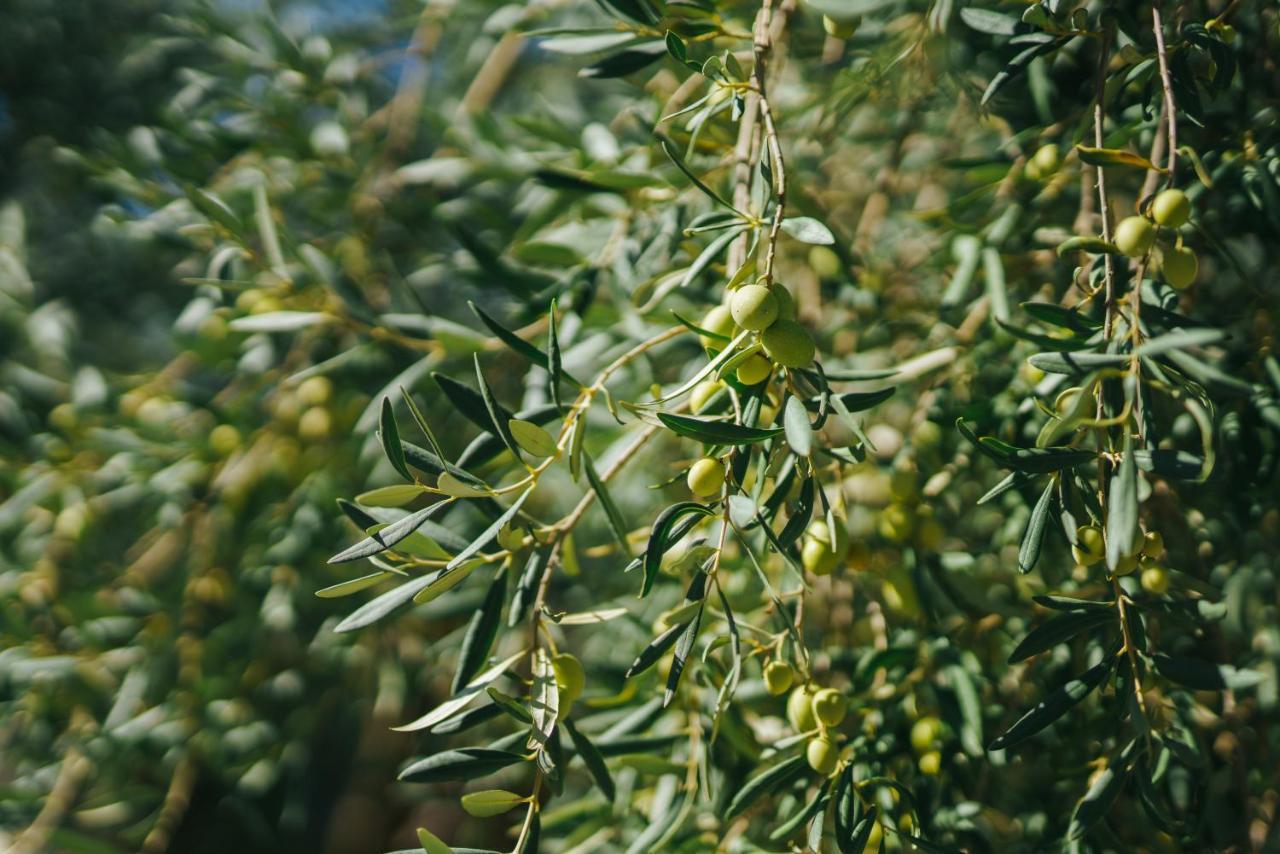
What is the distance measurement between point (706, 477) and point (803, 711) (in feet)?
0.66

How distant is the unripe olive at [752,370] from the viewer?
1.72 feet

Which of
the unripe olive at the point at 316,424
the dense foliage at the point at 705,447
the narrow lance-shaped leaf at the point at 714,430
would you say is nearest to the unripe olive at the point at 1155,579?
the dense foliage at the point at 705,447

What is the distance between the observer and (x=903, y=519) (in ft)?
2.51

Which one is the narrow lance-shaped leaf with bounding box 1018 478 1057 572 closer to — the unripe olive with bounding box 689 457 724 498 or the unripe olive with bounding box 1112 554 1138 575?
the unripe olive with bounding box 1112 554 1138 575

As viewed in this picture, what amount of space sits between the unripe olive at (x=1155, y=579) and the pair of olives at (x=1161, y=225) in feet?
0.65

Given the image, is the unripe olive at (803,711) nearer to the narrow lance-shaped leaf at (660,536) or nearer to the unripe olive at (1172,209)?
the narrow lance-shaped leaf at (660,536)

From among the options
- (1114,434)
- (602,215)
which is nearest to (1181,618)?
(1114,434)

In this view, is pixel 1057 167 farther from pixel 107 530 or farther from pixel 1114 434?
pixel 107 530

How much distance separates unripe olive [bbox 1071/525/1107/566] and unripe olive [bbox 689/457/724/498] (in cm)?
22

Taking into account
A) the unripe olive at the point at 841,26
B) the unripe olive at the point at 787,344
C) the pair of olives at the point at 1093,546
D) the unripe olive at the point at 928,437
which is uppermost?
the unripe olive at the point at 841,26

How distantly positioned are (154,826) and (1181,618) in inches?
47.1

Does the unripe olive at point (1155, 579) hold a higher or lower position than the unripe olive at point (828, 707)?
higher

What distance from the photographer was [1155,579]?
0.62 metres

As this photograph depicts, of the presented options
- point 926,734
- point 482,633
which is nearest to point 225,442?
point 482,633
